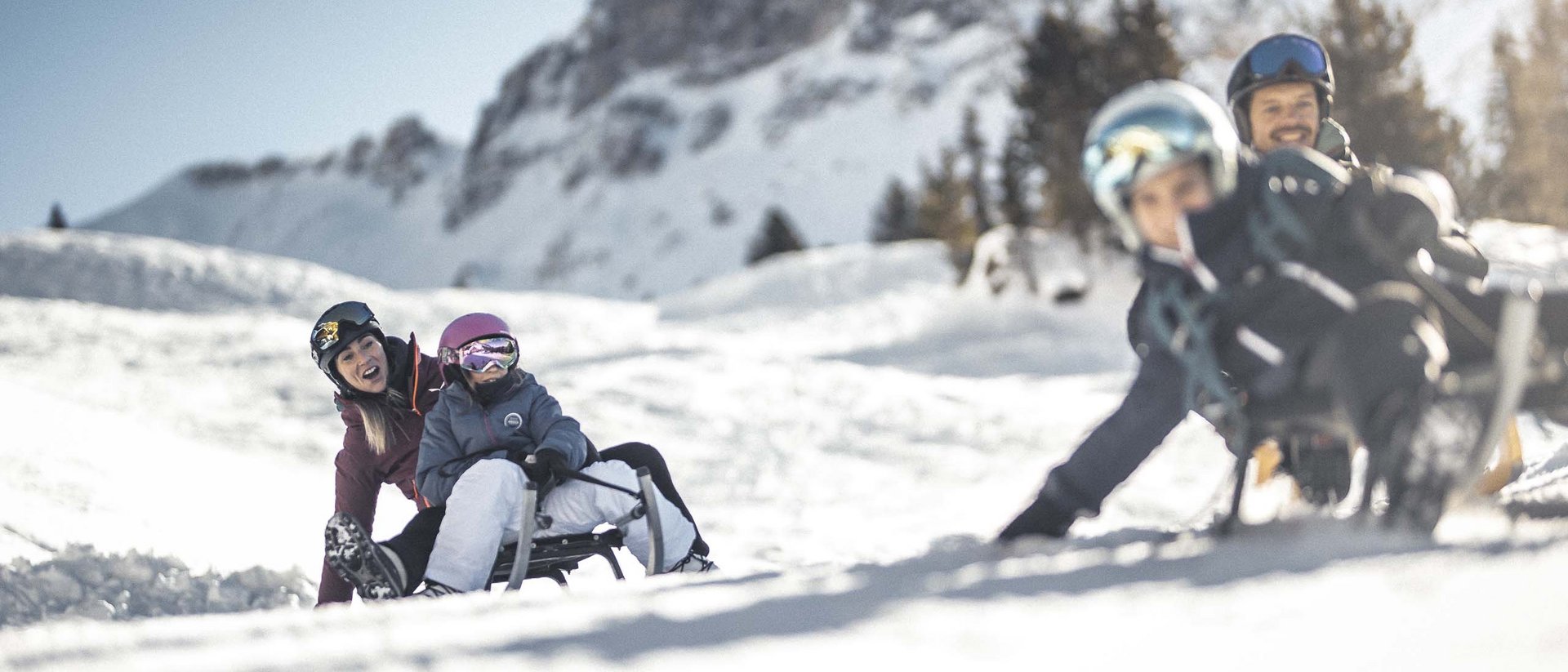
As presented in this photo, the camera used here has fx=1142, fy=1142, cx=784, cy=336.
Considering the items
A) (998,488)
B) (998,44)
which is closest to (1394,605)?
(998,488)

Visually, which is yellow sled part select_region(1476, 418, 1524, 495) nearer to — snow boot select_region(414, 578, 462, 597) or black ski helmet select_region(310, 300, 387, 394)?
snow boot select_region(414, 578, 462, 597)

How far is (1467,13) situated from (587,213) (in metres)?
75.6

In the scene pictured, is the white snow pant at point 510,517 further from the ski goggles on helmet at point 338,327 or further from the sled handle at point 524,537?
the ski goggles on helmet at point 338,327

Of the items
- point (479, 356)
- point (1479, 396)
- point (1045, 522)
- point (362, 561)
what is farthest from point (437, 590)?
point (1479, 396)

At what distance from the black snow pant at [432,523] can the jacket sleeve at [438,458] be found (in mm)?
88

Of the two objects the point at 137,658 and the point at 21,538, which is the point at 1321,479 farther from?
the point at 21,538

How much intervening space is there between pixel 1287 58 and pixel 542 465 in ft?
9.79

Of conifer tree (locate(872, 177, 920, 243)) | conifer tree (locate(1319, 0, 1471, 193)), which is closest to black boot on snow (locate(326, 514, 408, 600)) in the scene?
conifer tree (locate(1319, 0, 1471, 193))

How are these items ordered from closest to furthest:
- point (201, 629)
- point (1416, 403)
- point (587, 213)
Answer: point (201, 629)
point (1416, 403)
point (587, 213)

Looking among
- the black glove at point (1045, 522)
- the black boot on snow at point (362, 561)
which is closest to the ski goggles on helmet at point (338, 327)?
the black boot on snow at point (362, 561)

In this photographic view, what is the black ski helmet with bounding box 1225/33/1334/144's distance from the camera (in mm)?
4074

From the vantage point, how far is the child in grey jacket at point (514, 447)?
3883 millimetres

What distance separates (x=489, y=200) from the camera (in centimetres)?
13400

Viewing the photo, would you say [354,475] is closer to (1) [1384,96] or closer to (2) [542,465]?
(2) [542,465]
